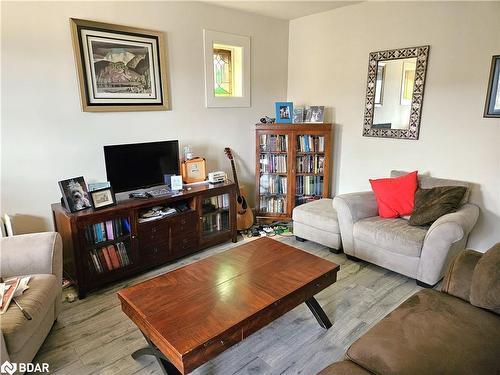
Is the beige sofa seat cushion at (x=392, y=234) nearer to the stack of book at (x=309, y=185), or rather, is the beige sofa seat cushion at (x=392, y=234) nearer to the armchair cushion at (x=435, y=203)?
the armchair cushion at (x=435, y=203)

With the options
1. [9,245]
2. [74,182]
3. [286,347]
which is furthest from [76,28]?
[286,347]

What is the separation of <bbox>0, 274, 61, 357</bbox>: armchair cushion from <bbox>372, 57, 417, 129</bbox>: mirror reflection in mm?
3239

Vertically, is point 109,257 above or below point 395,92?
below

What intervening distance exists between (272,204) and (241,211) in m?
0.48

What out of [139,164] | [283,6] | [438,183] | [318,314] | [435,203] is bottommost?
[318,314]

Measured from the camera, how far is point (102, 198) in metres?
2.62

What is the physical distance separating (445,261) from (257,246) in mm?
1450

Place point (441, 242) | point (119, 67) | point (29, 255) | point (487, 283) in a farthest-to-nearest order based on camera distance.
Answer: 1. point (119, 67)
2. point (441, 242)
3. point (29, 255)
4. point (487, 283)

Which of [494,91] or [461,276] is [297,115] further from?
[461,276]

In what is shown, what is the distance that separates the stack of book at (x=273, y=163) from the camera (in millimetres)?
3988

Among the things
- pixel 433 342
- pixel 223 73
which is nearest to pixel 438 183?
pixel 433 342

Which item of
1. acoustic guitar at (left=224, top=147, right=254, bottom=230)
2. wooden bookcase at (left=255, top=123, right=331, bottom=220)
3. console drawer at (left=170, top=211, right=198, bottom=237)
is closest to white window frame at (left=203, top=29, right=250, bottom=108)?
wooden bookcase at (left=255, top=123, right=331, bottom=220)

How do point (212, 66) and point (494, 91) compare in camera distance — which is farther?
point (212, 66)

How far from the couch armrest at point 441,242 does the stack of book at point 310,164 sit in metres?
1.54
